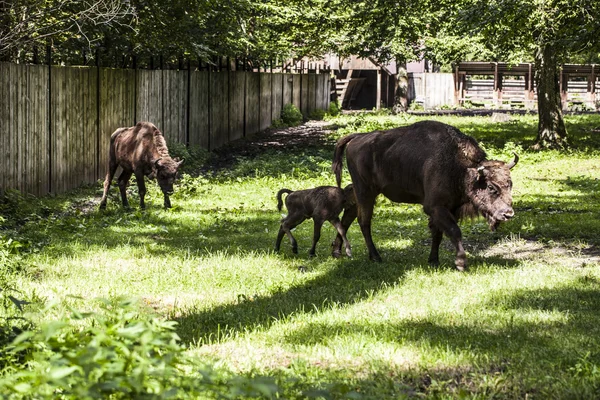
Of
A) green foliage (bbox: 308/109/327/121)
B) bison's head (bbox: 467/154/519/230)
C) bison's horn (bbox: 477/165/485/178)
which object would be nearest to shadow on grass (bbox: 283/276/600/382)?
bison's head (bbox: 467/154/519/230)

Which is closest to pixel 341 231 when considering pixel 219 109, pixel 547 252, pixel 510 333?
pixel 547 252

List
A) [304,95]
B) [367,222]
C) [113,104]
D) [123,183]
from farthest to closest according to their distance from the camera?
[304,95] < [113,104] < [123,183] < [367,222]

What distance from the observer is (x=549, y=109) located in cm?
2928

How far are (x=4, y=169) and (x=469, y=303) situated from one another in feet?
35.0

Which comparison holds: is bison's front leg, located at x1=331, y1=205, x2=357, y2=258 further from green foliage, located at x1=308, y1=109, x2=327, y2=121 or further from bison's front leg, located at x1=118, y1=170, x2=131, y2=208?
green foliage, located at x1=308, y1=109, x2=327, y2=121

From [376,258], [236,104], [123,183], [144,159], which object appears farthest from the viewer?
[236,104]

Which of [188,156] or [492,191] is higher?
[492,191]

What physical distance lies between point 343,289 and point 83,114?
11689 millimetres

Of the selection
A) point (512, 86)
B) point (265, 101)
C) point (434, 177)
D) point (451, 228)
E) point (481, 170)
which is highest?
point (512, 86)

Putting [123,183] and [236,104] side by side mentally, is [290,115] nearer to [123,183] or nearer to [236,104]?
[236,104]

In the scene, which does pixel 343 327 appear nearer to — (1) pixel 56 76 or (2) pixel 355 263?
(2) pixel 355 263

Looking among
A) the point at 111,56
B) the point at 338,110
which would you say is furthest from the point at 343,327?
the point at 338,110

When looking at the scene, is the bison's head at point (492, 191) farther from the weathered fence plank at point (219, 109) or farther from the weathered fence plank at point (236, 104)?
the weathered fence plank at point (236, 104)

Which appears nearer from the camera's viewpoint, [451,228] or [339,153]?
[451,228]
